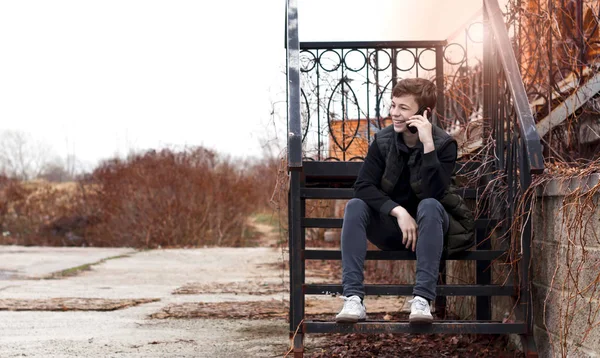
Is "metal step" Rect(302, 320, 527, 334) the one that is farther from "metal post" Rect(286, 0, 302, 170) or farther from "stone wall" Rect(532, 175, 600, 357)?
"metal post" Rect(286, 0, 302, 170)

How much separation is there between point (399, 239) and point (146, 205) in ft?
37.4

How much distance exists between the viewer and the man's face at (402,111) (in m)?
3.93

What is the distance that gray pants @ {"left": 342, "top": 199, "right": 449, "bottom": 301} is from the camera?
3.63 metres

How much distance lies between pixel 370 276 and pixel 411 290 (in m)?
5.89

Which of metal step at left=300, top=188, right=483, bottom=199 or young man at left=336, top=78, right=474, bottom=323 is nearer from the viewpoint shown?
young man at left=336, top=78, right=474, bottom=323

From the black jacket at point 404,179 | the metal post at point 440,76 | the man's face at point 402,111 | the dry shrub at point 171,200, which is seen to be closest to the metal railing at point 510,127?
the black jacket at point 404,179

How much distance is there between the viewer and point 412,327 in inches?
142

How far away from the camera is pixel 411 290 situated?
3861 mm

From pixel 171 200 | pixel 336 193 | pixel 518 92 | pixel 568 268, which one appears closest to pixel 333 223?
pixel 336 193

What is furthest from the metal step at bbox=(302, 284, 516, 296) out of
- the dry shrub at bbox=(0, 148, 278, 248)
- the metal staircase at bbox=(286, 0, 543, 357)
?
the dry shrub at bbox=(0, 148, 278, 248)

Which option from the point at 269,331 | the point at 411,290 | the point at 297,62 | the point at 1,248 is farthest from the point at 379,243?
the point at 1,248

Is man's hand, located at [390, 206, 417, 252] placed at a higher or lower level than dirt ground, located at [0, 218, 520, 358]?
higher

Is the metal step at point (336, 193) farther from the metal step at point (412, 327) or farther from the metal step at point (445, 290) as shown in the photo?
the metal step at point (412, 327)

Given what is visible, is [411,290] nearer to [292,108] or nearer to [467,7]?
[292,108]
